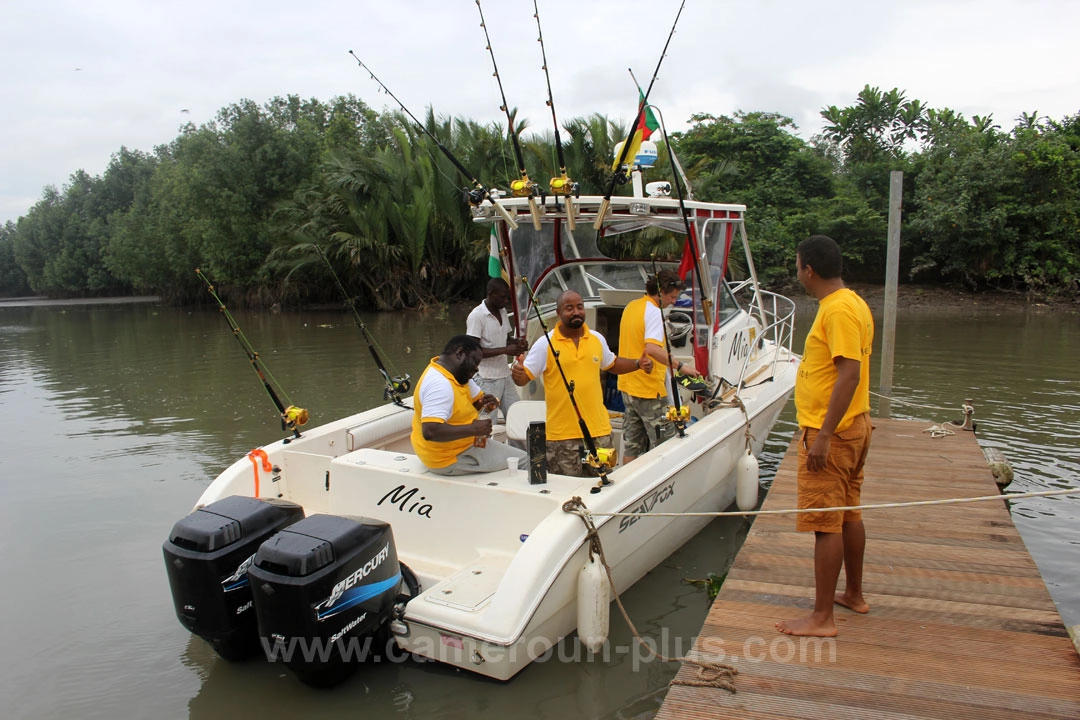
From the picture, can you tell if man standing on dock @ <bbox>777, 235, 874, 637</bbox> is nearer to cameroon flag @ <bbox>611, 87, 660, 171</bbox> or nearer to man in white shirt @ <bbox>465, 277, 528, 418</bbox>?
cameroon flag @ <bbox>611, 87, 660, 171</bbox>

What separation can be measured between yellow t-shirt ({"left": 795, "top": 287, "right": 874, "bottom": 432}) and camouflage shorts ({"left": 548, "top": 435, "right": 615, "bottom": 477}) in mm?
1747

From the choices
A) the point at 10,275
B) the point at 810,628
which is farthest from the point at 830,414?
the point at 10,275

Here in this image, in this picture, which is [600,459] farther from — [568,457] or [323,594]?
[323,594]

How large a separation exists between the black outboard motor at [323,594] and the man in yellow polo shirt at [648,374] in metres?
2.35

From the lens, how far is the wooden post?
24.1 ft

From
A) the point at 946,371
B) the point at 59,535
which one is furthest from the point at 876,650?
the point at 946,371

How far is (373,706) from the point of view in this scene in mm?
3428

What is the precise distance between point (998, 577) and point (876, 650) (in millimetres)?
1131

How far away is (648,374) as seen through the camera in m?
5.15

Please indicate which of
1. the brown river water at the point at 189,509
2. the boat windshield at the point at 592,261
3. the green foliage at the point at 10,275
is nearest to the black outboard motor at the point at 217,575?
the brown river water at the point at 189,509

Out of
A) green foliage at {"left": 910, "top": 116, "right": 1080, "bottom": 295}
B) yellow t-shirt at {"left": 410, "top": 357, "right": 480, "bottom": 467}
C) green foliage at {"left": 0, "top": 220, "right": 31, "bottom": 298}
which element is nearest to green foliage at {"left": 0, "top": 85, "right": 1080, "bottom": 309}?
green foliage at {"left": 910, "top": 116, "right": 1080, "bottom": 295}

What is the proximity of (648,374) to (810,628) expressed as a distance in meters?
2.26

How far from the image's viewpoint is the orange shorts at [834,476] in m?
3.06

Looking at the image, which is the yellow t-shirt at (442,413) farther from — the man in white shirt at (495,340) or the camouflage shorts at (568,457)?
the man in white shirt at (495,340)
